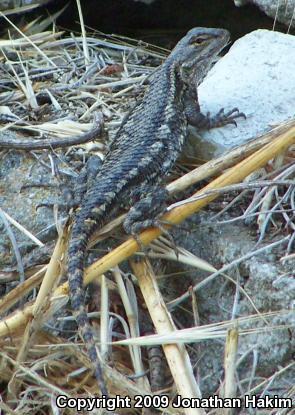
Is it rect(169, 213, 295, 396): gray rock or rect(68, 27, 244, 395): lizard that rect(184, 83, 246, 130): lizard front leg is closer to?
rect(68, 27, 244, 395): lizard

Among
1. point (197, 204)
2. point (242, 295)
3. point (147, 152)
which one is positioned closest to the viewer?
point (197, 204)

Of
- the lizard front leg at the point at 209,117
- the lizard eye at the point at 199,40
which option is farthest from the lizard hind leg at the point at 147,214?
the lizard eye at the point at 199,40

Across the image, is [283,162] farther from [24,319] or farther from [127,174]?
[24,319]

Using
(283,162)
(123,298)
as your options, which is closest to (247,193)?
(283,162)

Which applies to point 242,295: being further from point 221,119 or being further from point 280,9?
point 280,9

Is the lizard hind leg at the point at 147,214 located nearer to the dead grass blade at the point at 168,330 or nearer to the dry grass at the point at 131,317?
the dry grass at the point at 131,317

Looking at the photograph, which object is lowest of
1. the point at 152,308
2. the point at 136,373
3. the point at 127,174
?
the point at 136,373

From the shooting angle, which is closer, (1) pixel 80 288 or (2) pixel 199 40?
(1) pixel 80 288

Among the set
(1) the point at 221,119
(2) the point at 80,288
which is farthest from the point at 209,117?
(2) the point at 80,288
